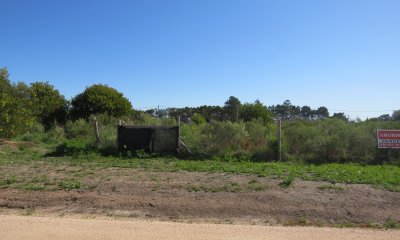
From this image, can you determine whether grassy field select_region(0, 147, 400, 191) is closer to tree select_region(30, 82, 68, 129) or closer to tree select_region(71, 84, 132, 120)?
tree select_region(71, 84, 132, 120)

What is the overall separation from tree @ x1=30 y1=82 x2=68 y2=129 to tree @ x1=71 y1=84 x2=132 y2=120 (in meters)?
1.65

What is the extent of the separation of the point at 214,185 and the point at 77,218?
3.91 metres

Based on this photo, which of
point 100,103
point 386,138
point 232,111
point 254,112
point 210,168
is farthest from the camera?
point 232,111

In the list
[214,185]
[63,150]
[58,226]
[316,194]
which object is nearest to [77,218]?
[58,226]

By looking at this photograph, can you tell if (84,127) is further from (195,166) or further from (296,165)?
(296,165)

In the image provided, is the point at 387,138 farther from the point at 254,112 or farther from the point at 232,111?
the point at 232,111

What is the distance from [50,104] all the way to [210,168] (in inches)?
917

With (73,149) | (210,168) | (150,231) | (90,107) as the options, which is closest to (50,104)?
(90,107)

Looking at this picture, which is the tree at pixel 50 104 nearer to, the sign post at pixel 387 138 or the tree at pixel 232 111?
the tree at pixel 232 111

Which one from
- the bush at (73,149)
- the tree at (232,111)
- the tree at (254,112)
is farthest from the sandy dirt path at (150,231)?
the tree at (254,112)

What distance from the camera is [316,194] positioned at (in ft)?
32.0

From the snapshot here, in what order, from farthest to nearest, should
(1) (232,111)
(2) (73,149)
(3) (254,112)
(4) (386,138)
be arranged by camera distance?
(1) (232,111), (3) (254,112), (2) (73,149), (4) (386,138)

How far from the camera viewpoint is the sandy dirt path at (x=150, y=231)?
6410mm

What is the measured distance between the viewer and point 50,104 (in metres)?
33.3
